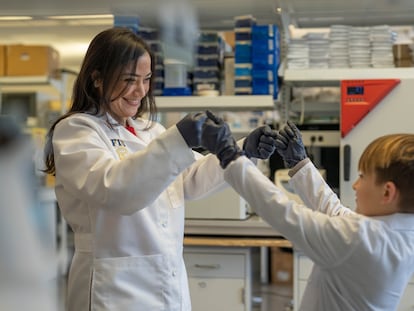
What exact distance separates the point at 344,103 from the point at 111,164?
5.94 feet

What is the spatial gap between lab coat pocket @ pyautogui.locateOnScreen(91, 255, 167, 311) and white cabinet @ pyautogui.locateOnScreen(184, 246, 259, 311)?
1.30 m

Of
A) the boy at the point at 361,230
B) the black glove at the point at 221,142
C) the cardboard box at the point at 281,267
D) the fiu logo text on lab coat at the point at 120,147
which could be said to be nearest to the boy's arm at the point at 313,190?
the boy at the point at 361,230

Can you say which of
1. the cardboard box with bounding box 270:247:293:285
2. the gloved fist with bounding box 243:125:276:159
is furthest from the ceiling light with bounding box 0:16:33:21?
the gloved fist with bounding box 243:125:276:159

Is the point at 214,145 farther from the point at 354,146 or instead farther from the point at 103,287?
the point at 354,146

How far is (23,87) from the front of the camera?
482 centimetres

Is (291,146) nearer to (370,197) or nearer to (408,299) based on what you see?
(370,197)

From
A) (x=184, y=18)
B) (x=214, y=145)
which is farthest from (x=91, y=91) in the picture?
(x=184, y=18)

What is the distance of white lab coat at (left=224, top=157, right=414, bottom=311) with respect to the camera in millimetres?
1013

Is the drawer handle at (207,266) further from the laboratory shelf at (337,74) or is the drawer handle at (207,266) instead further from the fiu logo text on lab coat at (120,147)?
the fiu logo text on lab coat at (120,147)

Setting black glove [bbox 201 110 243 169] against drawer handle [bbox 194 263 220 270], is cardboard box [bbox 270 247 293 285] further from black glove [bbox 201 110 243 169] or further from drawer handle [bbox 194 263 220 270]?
black glove [bbox 201 110 243 169]

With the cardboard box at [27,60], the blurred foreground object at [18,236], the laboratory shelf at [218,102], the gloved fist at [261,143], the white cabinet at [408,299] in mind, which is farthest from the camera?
the cardboard box at [27,60]

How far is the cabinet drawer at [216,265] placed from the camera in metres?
2.54

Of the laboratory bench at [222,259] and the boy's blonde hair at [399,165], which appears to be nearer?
the boy's blonde hair at [399,165]

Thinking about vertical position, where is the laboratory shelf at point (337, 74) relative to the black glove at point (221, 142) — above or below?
above
